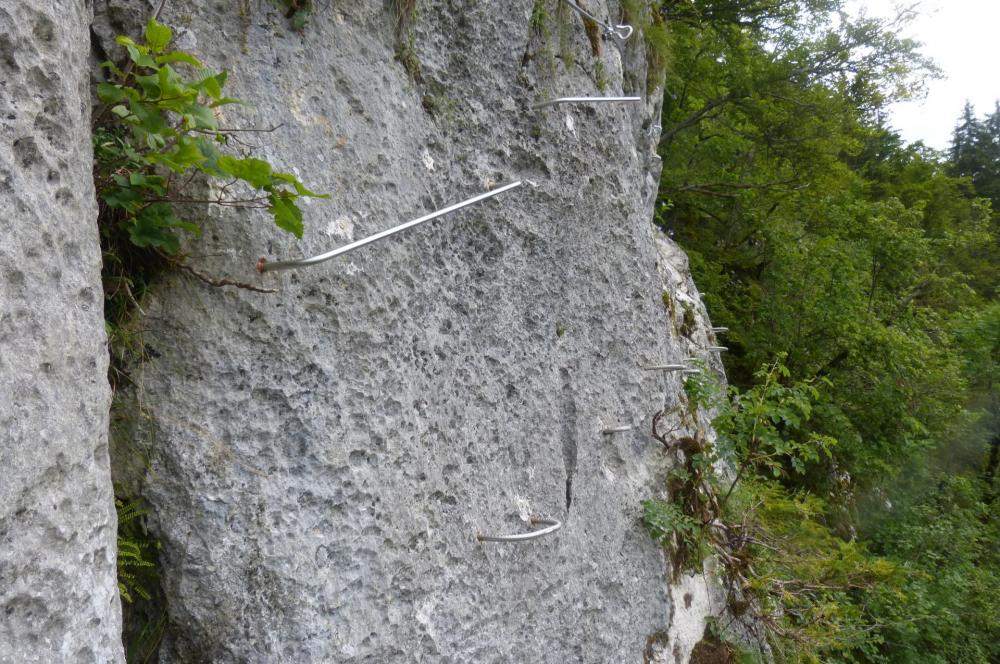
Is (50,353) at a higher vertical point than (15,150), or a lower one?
lower

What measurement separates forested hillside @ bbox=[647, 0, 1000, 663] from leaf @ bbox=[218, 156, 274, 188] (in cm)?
581

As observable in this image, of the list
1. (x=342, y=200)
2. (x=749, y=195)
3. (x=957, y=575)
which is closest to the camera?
(x=342, y=200)

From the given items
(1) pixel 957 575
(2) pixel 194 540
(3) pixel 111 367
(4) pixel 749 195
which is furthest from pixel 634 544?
(4) pixel 749 195

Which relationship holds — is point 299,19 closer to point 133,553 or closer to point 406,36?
point 406,36

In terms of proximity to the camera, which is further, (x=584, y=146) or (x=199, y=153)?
(x=584, y=146)

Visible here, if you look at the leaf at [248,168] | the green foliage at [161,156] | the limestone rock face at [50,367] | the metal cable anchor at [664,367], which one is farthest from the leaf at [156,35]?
the metal cable anchor at [664,367]

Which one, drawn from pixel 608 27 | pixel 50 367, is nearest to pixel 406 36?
pixel 608 27

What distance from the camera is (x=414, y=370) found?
2.11 meters

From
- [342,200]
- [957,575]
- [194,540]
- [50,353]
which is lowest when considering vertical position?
[957,575]

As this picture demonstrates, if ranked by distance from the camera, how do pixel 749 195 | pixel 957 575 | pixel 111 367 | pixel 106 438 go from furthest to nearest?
pixel 749 195 < pixel 957 575 < pixel 111 367 < pixel 106 438

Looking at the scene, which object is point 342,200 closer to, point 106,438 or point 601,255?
point 106,438

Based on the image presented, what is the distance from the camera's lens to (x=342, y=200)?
78.5 inches

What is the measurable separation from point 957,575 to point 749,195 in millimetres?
5473

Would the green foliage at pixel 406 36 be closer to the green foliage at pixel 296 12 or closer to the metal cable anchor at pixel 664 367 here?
the green foliage at pixel 296 12
